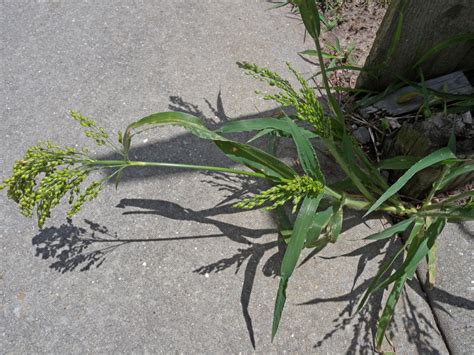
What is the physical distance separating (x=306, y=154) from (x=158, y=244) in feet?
2.53

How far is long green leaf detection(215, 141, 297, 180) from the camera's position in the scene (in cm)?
133

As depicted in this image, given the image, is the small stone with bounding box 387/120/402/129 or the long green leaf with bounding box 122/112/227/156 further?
the small stone with bounding box 387/120/402/129

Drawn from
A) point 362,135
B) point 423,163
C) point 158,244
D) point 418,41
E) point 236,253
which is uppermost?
point 418,41

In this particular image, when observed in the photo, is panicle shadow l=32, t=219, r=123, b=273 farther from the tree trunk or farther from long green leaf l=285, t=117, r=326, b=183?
the tree trunk

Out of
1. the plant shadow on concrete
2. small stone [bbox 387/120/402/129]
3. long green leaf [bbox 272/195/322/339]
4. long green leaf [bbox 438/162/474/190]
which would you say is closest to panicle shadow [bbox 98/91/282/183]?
the plant shadow on concrete

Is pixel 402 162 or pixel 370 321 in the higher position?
pixel 402 162

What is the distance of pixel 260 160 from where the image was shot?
1.36 meters

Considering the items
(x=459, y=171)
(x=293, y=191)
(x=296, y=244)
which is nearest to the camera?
(x=293, y=191)

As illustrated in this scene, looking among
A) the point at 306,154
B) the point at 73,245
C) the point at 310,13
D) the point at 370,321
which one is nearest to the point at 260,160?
the point at 306,154

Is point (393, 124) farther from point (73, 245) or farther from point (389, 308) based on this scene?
point (73, 245)

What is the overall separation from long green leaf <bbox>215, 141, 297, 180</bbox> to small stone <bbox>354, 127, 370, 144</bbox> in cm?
69

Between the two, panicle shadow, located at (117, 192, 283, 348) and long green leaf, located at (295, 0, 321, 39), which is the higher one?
long green leaf, located at (295, 0, 321, 39)

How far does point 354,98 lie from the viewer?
2.06m

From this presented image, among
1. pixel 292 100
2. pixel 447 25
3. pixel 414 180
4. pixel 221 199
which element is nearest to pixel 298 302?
pixel 221 199
